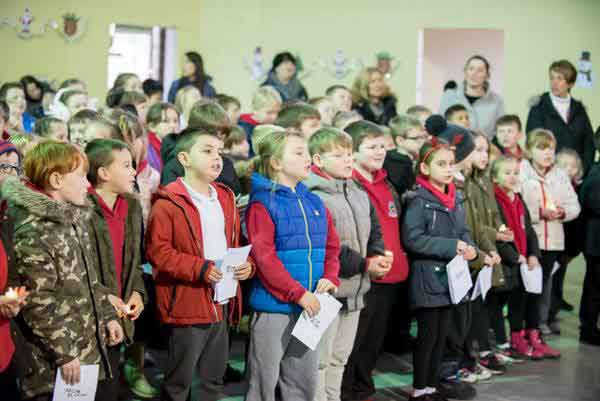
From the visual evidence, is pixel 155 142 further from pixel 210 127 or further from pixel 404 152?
pixel 404 152

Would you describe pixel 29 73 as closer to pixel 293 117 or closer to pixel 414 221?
Result: pixel 293 117

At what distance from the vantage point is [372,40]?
1157 cm

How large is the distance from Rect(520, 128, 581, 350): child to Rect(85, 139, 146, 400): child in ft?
12.1

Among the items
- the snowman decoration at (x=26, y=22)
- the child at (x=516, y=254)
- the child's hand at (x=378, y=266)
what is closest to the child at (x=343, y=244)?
the child's hand at (x=378, y=266)

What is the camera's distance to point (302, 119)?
532cm

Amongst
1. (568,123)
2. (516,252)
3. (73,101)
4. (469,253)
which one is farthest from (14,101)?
(568,123)

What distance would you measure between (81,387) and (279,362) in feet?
3.53

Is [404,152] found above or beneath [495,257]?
above

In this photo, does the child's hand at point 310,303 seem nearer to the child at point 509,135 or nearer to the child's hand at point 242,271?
the child's hand at point 242,271

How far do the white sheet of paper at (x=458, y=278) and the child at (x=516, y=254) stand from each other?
92 centimetres

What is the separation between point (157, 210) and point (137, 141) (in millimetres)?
909

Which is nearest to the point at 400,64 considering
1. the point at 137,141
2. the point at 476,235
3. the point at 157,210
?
the point at 476,235

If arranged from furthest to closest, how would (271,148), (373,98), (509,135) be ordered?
1. (373,98)
2. (509,135)
3. (271,148)

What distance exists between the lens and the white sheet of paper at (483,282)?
5.32m
